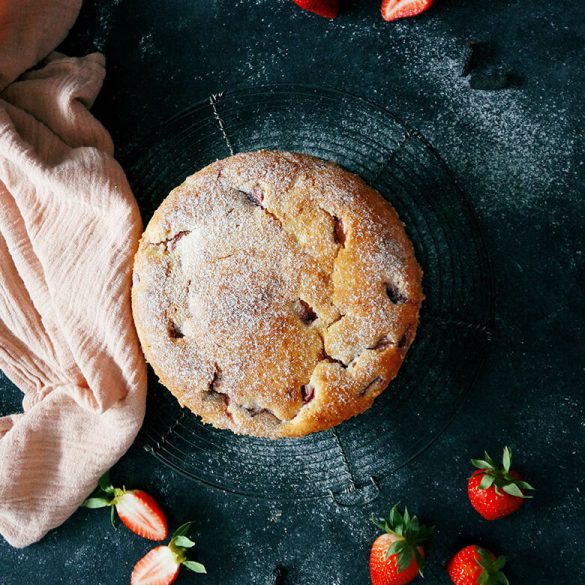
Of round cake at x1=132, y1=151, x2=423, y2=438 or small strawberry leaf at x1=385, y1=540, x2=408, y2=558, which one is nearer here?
round cake at x1=132, y1=151, x2=423, y2=438

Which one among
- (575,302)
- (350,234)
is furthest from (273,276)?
(575,302)

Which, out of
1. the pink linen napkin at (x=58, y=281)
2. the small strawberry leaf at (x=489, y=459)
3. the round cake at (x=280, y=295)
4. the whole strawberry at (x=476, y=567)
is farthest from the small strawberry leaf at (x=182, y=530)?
the small strawberry leaf at (x=489, y=459)

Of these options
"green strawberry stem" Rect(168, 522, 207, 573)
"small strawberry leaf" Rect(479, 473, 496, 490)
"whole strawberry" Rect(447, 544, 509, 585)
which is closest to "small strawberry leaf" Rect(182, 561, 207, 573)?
"green strawberry stem" Rect(168, 522, 207, 573)

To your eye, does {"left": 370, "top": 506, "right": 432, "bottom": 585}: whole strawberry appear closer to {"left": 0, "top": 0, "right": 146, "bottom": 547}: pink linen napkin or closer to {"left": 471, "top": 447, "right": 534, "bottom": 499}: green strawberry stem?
{"left": 471, "top": 447, "right": 534, "bottom": 499}: green strawberry stem

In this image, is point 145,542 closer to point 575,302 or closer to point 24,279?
point 24,279

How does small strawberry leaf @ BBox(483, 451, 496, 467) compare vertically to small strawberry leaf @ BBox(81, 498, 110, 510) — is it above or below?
below
